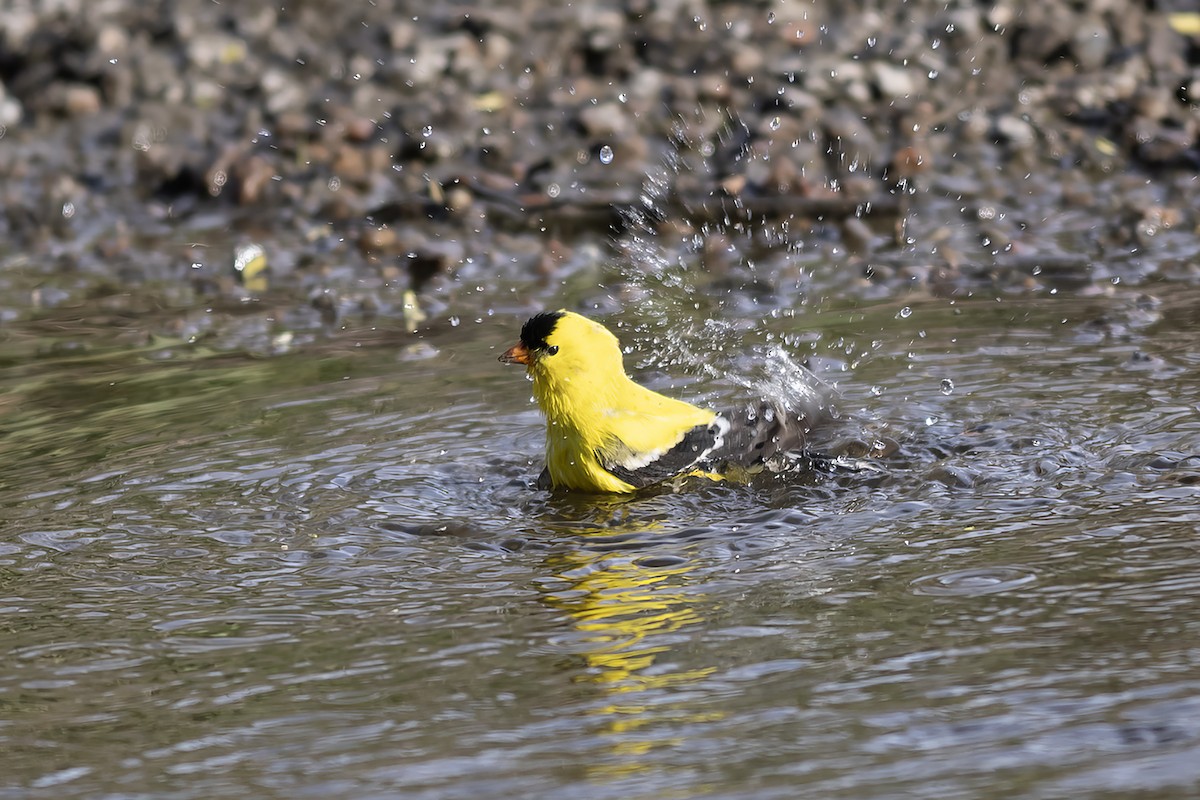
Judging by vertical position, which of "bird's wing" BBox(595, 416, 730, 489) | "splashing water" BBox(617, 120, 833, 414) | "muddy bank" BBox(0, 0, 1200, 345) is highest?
"muddy bank" BBox(0, 0, 1200, 345)

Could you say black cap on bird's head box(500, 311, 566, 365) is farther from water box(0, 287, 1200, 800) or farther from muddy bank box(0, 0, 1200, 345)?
muddy bank box(0, 0, 1200, 345)

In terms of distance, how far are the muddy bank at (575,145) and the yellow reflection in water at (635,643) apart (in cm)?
385

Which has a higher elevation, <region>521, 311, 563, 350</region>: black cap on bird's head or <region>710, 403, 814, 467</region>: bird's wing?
<region>521, 311, 563, 350</region>: black cap on bird's head

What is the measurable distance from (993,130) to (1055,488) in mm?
5820

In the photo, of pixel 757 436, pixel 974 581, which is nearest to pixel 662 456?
pixel 757 436

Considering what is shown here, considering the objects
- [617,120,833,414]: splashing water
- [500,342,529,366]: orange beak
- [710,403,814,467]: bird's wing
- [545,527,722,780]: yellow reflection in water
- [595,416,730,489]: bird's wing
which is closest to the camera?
[545,527,722,780]: yellow reflection in water

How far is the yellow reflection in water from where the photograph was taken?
12.1 ft

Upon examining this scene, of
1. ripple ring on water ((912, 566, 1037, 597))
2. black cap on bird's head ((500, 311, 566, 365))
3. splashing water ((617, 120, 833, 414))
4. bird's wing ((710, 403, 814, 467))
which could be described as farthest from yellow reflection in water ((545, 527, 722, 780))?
splashing water ((617, 120, 833, 414))

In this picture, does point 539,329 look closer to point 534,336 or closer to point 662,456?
point 534,336

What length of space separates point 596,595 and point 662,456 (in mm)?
1182

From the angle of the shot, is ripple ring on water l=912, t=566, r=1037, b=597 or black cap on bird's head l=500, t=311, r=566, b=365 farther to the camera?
black cap on bird's head l=500, t=311, r=566, b=365

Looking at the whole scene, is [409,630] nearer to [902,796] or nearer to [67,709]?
[67,709]

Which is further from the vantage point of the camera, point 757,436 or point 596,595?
point 757,436

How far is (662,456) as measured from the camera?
5.79 metres
